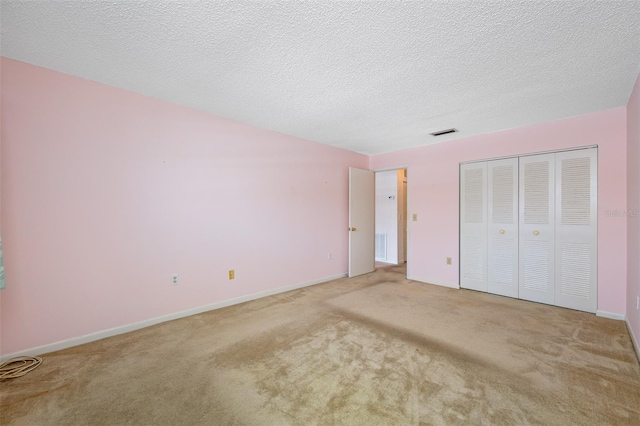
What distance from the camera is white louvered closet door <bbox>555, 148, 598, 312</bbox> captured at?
3.04 m

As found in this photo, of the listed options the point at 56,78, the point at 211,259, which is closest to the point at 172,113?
the point at 56,78

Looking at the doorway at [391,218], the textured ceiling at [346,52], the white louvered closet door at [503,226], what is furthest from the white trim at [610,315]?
the doorway at [391,218]

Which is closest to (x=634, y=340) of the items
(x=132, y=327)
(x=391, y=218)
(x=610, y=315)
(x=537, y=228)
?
(x=610, y=315)

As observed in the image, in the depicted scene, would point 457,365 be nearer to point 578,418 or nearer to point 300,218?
point 578,418

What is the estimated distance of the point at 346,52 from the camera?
191cm

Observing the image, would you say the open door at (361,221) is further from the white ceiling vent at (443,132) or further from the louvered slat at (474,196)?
the louvered slat at (474,196)

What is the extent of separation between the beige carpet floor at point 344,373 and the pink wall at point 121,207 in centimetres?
35

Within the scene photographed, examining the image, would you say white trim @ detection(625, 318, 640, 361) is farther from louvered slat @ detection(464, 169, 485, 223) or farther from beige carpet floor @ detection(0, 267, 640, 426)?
louvered slat @ detection(464, 169, 485, 223)

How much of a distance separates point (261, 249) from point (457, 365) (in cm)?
258

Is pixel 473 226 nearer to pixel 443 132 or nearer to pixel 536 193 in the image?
pixel 536 193

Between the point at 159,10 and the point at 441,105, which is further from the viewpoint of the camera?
the point at 441,105

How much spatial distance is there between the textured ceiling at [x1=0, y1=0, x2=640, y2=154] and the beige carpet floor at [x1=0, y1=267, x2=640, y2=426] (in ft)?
7.69

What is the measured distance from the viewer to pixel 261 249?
3635 millimetres

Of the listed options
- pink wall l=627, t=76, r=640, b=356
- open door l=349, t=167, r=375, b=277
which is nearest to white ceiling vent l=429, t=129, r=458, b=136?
open door l=349, t=167, r=375, b=277
